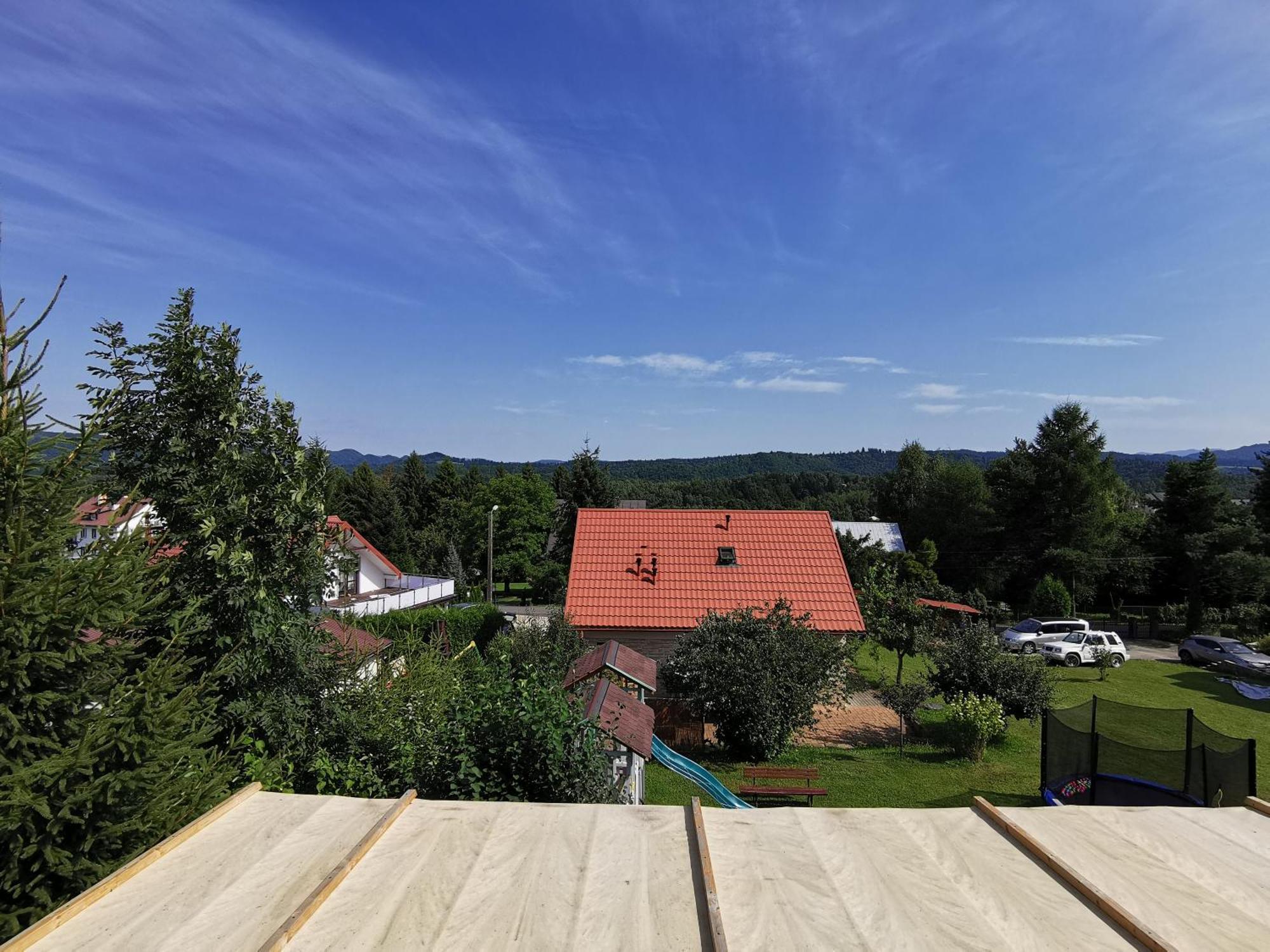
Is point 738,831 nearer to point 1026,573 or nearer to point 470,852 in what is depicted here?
point 470,852

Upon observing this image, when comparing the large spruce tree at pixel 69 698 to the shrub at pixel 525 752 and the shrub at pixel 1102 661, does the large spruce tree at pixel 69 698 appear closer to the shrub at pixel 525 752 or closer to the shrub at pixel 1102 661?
the shrub at pixel 525 752

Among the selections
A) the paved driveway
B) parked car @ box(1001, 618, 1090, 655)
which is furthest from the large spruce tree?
the paved driveway

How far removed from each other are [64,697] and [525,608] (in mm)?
37226

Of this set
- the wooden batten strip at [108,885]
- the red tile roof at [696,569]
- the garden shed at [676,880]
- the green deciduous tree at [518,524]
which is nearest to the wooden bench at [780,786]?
the red tile roof at [696,569]

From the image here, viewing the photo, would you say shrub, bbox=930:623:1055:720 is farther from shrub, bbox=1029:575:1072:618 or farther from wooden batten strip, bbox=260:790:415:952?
shrub, bbox=1029:575:1072:618

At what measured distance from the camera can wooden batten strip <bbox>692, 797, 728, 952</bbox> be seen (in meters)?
3.17

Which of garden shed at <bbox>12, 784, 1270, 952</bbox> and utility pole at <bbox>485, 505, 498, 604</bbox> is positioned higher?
garden shed at <bbox>12, 784, 1270, 952</bbox>

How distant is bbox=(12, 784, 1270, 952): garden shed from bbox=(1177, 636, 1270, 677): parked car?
28.0 metres

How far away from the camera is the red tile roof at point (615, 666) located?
13.2 metres

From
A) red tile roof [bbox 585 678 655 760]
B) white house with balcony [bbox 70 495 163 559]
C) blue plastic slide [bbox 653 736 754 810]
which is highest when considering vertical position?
white house with balcony [bbox 70 495 163 559]

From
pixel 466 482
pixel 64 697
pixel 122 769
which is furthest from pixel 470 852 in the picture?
pixel 466 482

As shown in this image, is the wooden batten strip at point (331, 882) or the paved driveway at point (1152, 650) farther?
the paved driveway at point (1152, 650)

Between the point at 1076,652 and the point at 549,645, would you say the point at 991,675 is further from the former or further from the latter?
the point at 1076,652

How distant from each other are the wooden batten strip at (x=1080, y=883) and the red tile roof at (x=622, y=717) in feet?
14.3
